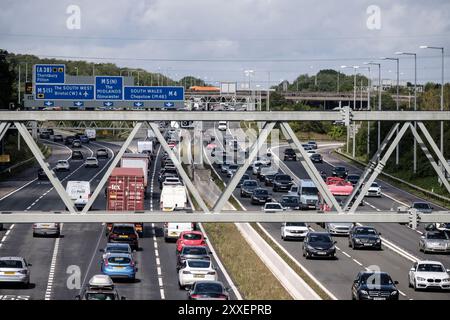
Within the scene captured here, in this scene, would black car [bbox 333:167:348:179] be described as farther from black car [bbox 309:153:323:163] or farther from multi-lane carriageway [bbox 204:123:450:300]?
black car [bbox 309:153:323:163]

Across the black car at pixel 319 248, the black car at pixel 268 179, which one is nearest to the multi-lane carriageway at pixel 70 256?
the black car at pixel 319 248

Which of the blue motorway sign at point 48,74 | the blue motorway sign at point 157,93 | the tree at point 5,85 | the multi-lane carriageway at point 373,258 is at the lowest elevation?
the multi-lane carriageway at point 373,258

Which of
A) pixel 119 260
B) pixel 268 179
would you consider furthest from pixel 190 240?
pixel 268 179

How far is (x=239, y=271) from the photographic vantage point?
50500 mm

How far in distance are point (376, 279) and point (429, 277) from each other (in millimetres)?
5087

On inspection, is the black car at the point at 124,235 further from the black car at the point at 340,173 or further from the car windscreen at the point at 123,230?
the black car at the point at 340,173

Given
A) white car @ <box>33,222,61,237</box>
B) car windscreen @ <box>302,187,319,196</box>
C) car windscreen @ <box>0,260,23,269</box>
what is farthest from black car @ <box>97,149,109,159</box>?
car windscreen @ <box>0,260,23,269</box>

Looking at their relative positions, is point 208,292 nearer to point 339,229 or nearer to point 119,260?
point 119,260

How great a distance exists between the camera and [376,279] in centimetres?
4169

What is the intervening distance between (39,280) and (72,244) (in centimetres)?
1439

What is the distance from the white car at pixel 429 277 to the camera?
45.8m

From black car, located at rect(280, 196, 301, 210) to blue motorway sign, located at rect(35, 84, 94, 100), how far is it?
38.2 m

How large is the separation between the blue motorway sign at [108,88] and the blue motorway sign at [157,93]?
885 millimetres
